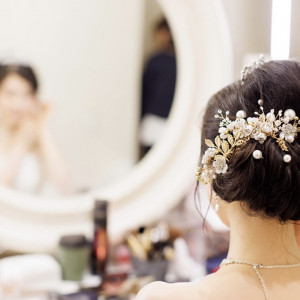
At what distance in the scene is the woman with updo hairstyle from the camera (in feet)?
2.08

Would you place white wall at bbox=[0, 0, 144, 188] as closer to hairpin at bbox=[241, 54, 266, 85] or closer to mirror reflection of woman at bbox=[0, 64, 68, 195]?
mirror reflection of woman at bbox=[0, 64, 68, 195]

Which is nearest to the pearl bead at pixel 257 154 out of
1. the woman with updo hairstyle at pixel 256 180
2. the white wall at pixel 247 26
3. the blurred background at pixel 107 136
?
the woman with updo hairstyle at pixel 256 180

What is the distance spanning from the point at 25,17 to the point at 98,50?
0.58 feet

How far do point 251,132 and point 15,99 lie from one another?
2.03 ft

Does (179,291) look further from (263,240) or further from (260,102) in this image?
(260,102)

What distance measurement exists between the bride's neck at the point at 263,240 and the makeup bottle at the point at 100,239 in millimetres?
483

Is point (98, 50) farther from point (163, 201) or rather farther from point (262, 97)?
point (262, 97)

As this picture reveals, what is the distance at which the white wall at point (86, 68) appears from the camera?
1072mm

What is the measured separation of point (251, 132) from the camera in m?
0.63

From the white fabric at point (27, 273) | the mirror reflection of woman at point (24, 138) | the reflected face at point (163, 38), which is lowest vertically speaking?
the white fabric at point (27, 273)

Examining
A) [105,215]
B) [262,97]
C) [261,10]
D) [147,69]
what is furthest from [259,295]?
[261,10]

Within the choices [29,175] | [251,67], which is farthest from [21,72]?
[251,67]

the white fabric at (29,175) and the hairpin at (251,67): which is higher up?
the hairpin at (251,67)

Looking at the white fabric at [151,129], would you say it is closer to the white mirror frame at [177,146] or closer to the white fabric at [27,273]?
the white mirror frame at [177,146]
